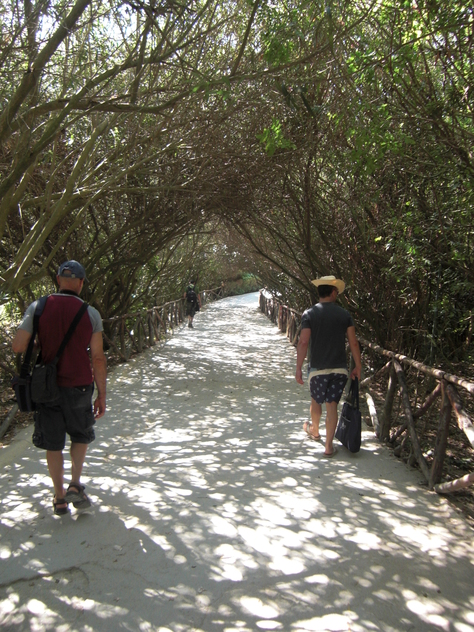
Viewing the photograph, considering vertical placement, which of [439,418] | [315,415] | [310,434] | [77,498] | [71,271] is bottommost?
[310,434]

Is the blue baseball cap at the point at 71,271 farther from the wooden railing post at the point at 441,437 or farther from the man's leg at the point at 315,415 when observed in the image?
the wooden railing post at the point at 441,437

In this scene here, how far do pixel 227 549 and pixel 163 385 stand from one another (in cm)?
601

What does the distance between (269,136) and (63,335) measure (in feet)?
13.4

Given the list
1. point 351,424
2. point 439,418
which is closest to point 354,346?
point 351,424

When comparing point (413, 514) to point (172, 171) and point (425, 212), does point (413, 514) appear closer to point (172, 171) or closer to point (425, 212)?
point (425, 212)

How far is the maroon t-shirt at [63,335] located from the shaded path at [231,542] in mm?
995

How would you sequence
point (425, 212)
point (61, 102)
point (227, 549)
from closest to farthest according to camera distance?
1. point (227, 549)
2. point (61, 102)
3. point (425, 212)

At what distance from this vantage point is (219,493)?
166 inches

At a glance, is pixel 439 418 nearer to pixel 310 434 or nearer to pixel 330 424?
pixel 330 424

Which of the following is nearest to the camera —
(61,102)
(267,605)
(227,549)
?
(267,605)

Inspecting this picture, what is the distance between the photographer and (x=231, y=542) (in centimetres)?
338

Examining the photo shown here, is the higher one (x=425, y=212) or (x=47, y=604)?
(x=425, y=212)

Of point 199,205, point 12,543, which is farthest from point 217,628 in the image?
point 199,205

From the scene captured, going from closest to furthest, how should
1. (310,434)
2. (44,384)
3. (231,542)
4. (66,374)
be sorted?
(231,542), (44,384), (66,374), (310,434)
